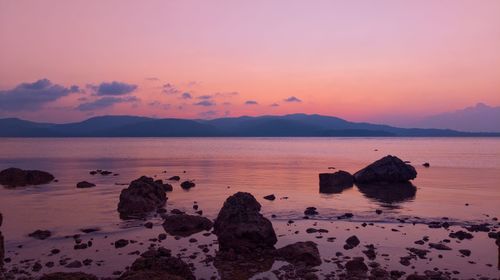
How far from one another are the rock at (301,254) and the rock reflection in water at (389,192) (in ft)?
59.3

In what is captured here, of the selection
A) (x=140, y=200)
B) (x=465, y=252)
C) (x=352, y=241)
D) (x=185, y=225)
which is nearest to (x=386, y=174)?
(x=140, y=200)

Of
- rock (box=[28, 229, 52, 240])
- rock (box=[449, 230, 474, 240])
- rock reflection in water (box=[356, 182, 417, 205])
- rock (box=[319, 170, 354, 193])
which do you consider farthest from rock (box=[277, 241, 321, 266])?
rock (box=[319, 170, 354, 193])

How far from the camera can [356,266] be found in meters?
16.8

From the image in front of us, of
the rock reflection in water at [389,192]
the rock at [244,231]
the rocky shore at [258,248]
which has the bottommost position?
the rock reflection in water at [389,192]

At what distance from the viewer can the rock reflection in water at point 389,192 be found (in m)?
37.0

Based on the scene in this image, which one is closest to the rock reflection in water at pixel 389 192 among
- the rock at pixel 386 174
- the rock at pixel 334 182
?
the rock at pixel 386 174

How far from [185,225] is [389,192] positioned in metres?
24.2

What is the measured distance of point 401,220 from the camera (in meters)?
26.9

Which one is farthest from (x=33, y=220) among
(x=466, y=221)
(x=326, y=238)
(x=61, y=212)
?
(x=466, y=221)

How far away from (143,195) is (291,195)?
12923mm

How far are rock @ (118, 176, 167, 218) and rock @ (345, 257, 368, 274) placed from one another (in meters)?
16.3

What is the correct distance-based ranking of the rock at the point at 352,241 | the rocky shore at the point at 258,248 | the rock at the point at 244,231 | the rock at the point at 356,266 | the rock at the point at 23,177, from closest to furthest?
1. the rocky shore at the point at 258,248
2. the rock at the point at 356,266
3. the rock at the point at 244,231
4. the rock at the point at 352,241
5. the rock at the point at 23,177

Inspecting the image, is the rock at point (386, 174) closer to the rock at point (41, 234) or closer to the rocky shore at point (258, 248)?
the rocky shore at point (258, 248)

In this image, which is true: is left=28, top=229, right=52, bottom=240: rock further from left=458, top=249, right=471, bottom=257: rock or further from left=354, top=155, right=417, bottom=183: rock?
left=354, top=155, right=417, bottom=183: rock
